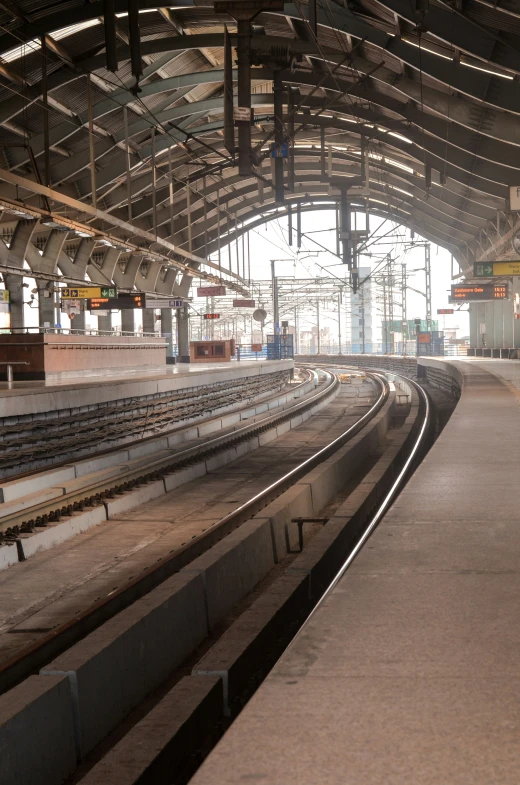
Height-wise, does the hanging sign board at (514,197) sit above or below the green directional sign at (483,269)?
above

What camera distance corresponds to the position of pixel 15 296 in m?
35.0

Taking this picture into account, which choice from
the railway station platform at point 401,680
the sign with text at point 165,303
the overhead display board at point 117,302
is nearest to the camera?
the railway station platform at point 401,680

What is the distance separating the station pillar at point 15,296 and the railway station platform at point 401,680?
3062 cm

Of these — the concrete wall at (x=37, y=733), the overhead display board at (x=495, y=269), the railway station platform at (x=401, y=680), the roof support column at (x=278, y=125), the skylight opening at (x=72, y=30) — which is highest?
the skylight opening at (x=72, y=30)

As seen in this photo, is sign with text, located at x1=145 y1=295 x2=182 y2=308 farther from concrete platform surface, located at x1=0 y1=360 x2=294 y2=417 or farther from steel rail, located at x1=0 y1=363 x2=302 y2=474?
concrete platform surface, located at x1=0 y1=360 x2=294 y2=417

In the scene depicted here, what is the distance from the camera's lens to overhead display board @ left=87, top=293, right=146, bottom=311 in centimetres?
3281

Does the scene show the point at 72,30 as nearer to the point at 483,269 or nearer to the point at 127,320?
the point at 483,269

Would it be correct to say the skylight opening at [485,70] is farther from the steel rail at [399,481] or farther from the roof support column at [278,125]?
the steel rail at [399,481]

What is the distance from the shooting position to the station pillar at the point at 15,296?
114ft

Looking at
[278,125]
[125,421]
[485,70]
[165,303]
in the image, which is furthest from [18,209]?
[165,303]

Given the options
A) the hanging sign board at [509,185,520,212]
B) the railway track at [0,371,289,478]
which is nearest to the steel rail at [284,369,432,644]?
the railway track at [0,371,289,478]

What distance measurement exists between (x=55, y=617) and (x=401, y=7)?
587 inches

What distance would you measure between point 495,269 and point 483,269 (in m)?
0.56

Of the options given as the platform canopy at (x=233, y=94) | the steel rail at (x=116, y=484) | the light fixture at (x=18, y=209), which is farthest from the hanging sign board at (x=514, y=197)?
the light fixture at (x=18, y=209)
